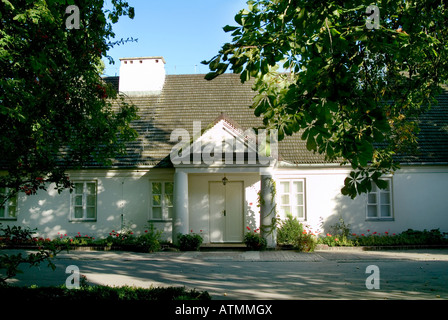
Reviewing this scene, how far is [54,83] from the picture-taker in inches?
234

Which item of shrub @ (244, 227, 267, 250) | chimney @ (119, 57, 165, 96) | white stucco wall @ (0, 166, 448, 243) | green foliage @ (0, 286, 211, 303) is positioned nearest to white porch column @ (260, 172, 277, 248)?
shrub @ (244, 227, 267, 250)

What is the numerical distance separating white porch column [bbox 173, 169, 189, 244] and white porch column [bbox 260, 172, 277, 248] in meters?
3.01

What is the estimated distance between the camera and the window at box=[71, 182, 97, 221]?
16.7 metres

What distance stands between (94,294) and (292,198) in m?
12.1

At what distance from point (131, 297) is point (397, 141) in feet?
19.3

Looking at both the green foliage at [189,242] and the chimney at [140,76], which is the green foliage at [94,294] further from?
the chimney at [140,76]

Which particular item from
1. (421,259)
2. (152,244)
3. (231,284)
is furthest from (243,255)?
(421,259)

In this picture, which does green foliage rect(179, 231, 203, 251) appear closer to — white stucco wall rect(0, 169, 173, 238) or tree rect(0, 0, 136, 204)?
white stucco wall rect(0, 169, 173, 238)

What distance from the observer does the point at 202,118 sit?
18.6 meters

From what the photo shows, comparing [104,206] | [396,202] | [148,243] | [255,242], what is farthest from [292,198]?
[104,206]

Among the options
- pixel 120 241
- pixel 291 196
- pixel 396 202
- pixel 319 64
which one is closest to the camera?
pixel 319 64

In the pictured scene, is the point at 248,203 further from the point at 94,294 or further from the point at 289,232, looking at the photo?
the point at 94,294

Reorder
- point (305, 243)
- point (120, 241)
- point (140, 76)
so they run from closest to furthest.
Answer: point (305, 243) → point (120, 241) → point (140, 76)
